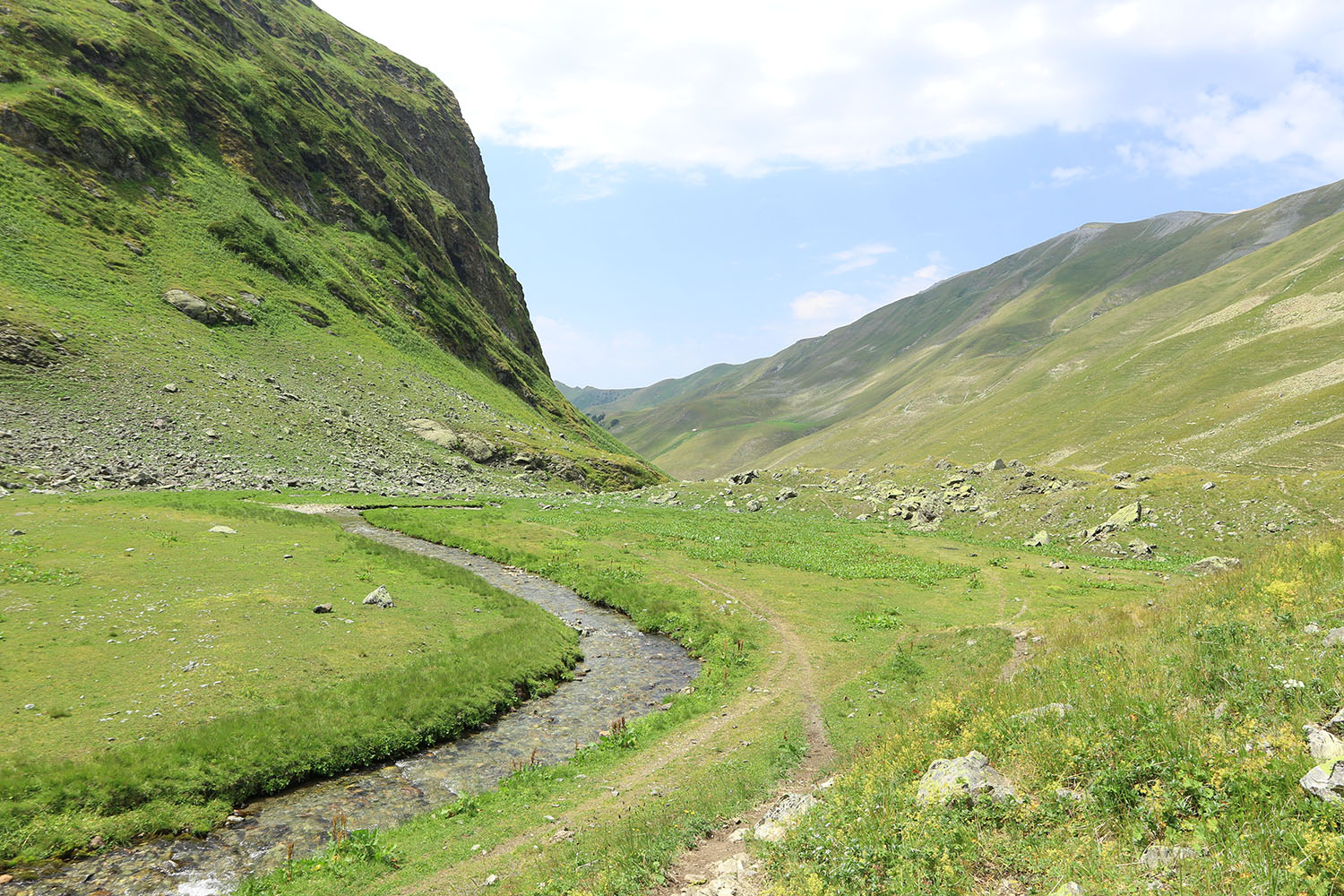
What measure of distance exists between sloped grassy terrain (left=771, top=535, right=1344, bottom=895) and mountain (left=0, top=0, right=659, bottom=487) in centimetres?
6236

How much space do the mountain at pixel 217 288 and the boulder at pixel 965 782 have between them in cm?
6281

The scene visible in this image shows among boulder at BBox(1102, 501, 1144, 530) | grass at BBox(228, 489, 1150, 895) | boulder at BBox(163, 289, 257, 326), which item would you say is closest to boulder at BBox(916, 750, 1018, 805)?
grass at BBox(228, 489, 1150, 895)

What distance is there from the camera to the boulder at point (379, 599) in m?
27.8

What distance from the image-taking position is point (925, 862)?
29.4ft

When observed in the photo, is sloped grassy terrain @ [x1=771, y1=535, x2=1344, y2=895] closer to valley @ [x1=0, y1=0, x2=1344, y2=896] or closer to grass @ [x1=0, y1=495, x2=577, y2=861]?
valley @ [x1=0, y1=0, x2=1344, y2=896]

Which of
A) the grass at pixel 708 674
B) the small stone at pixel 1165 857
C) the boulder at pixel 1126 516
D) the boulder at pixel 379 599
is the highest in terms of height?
the boulder at pixel 379 599

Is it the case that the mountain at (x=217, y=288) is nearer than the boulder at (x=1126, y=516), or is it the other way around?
the boulder at (x=1126, y=516)

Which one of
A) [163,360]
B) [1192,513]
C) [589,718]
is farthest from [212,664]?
[163,360]

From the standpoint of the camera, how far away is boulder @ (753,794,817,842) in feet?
38.6

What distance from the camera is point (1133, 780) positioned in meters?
9.29

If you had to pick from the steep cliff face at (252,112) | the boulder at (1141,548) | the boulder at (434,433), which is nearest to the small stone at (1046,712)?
the boulder at (1141,548)

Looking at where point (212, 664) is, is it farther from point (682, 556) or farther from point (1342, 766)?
point (682, 556)

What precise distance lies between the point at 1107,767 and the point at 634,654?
2152 centimetres

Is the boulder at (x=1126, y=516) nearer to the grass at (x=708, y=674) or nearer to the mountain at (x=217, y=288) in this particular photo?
the grass at (x=708, y=674)
